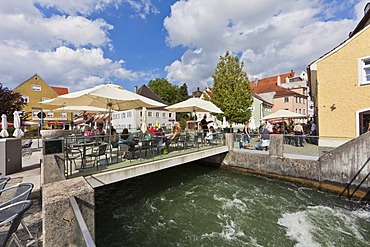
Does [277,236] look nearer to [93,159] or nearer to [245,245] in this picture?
[245,245]

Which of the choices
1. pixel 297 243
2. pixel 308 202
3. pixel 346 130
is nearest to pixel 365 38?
pixel 346 130

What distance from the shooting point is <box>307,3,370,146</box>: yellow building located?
37.8 ft

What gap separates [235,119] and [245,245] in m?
18.1

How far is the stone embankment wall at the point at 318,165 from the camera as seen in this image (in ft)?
26.6

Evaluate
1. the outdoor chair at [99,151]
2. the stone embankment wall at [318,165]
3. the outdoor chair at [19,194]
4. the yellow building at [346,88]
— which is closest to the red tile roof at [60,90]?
the outdoor chair at [99,151]

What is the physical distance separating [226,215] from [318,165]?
5.48m

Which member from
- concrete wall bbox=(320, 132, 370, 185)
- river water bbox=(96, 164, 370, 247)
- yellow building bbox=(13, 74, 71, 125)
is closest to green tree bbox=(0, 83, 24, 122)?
yellow building bbox=(13, 74, 71, 125)

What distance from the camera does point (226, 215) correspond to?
6750 mm

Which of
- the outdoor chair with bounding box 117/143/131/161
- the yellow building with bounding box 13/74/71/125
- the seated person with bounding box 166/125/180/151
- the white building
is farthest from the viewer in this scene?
the white building

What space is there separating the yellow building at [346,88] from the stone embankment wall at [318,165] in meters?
3.12

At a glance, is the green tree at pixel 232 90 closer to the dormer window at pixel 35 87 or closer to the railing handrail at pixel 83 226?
the railing handrail at pixel 83 226

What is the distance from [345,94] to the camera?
12094 millimetres

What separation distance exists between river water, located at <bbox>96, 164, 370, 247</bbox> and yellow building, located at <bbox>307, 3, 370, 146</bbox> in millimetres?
5890

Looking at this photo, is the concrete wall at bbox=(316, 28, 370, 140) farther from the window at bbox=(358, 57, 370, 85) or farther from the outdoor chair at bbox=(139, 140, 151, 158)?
the outdoor chair at bbox=(139, 140, 151, 158)
